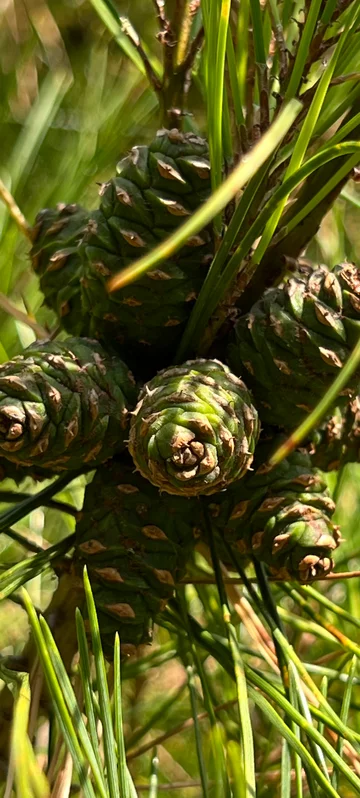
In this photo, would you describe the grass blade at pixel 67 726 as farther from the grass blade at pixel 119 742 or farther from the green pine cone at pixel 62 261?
the green pine cone at pixel 62 261

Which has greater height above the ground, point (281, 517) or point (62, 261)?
point (62, 261)

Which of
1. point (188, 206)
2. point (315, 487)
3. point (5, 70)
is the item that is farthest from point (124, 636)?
point (5, 70)

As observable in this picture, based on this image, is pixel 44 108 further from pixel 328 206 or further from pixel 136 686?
pixel 136 686

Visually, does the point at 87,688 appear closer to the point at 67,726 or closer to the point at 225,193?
the point at 67,726

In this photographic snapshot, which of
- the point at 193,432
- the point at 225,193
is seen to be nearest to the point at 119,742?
the point at 193,432

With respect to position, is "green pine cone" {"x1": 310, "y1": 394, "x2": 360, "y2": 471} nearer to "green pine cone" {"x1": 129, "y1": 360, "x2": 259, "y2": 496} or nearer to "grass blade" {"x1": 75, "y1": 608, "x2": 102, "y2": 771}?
"green pine cone" {"x1": 129, "y1": 360, "x2": 259, "y2": 496}

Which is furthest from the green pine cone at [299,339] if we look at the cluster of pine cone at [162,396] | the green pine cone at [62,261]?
the green pine cone at [62,261]

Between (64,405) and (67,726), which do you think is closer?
(67,726)
